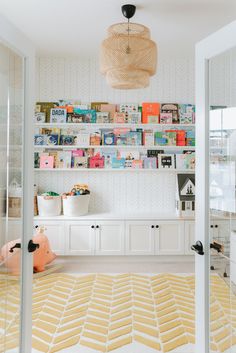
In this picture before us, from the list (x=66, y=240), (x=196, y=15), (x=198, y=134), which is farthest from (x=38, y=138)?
(x=198, y=134)

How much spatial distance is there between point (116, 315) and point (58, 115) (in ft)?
9.28

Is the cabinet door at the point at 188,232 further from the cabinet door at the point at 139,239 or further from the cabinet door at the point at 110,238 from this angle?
the cabinet door at the point at 110,238

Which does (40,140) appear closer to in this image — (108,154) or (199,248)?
(108,154)

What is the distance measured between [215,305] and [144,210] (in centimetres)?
282

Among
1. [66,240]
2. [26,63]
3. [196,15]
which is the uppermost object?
[196,15]

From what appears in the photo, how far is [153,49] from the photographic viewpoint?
2.68 m

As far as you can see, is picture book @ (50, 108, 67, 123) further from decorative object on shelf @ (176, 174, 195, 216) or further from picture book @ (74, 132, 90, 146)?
decorative object on shelf @ (176, 174, 195, 216)

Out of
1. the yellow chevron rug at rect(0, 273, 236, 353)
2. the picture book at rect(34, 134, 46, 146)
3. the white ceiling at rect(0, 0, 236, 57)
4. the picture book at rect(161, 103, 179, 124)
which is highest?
the white ceiling at rect(0, 0, 236, 57)

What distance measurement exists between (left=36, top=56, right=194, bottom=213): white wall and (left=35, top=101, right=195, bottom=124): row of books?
0.35 feet

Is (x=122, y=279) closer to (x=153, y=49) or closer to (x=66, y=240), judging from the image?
(x=66, y=240)

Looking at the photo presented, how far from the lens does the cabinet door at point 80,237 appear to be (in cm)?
393

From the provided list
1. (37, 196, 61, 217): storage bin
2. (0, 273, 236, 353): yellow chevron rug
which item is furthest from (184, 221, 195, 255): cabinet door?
(37, 196, 61, 217): storage bin

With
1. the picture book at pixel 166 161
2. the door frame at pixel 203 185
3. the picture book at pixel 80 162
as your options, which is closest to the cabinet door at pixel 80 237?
the picture book at pixel 80 162

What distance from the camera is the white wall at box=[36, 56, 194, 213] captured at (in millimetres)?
4410
